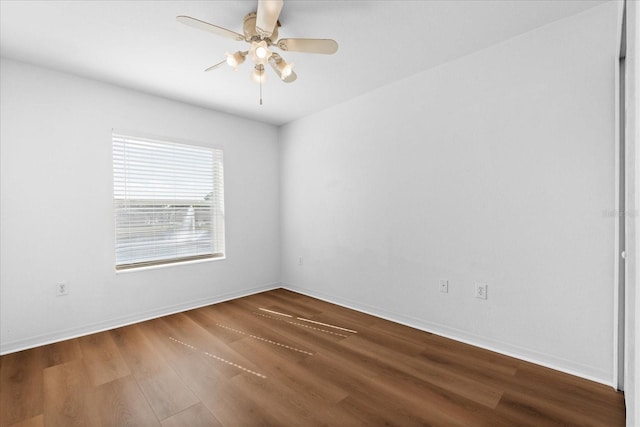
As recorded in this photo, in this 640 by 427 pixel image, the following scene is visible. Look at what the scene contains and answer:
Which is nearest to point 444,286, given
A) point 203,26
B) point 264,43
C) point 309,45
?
point 309,45

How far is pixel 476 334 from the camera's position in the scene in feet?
8.24

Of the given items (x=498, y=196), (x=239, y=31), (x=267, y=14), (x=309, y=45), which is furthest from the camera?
(x=498, y=196)

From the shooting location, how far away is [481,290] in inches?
97.5

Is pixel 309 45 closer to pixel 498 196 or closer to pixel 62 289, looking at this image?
pixel 498 196

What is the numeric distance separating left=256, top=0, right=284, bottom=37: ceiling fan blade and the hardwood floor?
7.48ft

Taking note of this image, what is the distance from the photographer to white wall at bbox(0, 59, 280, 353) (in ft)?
8.25

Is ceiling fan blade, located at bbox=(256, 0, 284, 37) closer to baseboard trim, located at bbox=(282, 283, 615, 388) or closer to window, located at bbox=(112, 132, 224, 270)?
window, located at bbox=(112, 132, 224, 270)

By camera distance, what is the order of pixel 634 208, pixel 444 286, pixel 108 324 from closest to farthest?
pixel 634 208
pixel 444 286
pixel 108 324

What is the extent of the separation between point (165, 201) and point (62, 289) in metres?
1.26

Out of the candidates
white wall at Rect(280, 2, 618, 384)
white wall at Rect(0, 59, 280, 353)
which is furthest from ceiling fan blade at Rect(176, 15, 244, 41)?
white wall at Rect(280, 2, 618, 384)

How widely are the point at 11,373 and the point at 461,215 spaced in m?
3.73

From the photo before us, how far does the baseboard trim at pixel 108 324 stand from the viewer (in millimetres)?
2537

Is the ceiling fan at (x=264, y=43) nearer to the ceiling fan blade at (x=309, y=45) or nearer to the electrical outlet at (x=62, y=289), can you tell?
the ceiling fan blade at (x=309, y=45)

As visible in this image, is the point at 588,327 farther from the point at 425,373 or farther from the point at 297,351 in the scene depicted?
the point at 297,351
